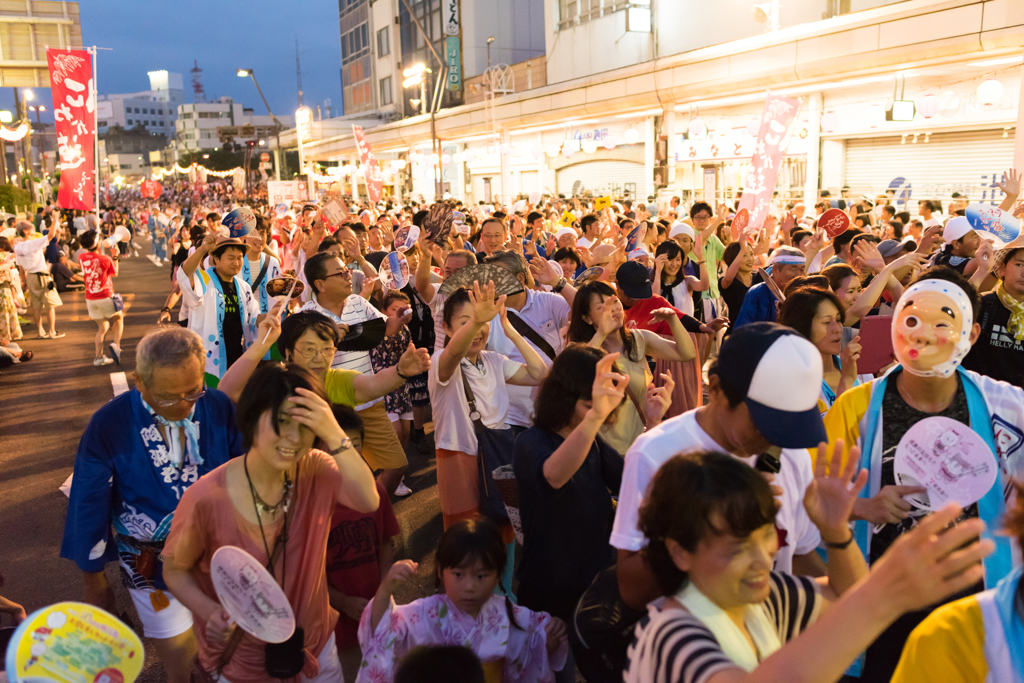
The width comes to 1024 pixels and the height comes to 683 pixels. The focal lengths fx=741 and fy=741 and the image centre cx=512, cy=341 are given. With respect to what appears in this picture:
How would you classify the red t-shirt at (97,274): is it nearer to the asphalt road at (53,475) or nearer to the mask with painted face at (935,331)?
the asphalt road at (53,475)

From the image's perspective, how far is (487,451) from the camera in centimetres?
376

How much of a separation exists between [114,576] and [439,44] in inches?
1966

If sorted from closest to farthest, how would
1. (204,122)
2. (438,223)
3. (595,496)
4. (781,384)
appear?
(781,384)
(595,496)
(438,223)
(204,122)

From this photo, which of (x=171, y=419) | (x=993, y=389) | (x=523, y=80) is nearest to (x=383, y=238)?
(x=171, y=419)

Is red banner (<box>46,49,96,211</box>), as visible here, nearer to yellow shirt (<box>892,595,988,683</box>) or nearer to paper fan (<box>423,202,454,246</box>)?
paper fan (<box>423,202,454,246</box>)

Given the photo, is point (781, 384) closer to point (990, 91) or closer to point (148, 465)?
point (148, 465)

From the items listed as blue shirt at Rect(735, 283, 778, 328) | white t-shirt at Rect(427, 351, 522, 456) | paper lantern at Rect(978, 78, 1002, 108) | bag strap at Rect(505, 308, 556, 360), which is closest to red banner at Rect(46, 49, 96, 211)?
bag strap at Rect(505, 308, 556, 360)

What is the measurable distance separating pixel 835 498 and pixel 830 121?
19116mm

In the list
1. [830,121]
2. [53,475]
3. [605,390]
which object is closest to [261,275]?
[53,475]

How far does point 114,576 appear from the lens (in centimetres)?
462

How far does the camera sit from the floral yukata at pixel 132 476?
2609 mm

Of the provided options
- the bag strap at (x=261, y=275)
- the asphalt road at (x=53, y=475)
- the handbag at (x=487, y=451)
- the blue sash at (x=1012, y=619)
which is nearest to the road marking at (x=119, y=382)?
the asphalt road at (x=53, y=475)

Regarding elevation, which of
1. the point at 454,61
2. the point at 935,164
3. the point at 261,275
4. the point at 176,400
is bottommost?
the point at 176,400

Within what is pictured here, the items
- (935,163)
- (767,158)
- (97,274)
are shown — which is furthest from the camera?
→ (935,163)
